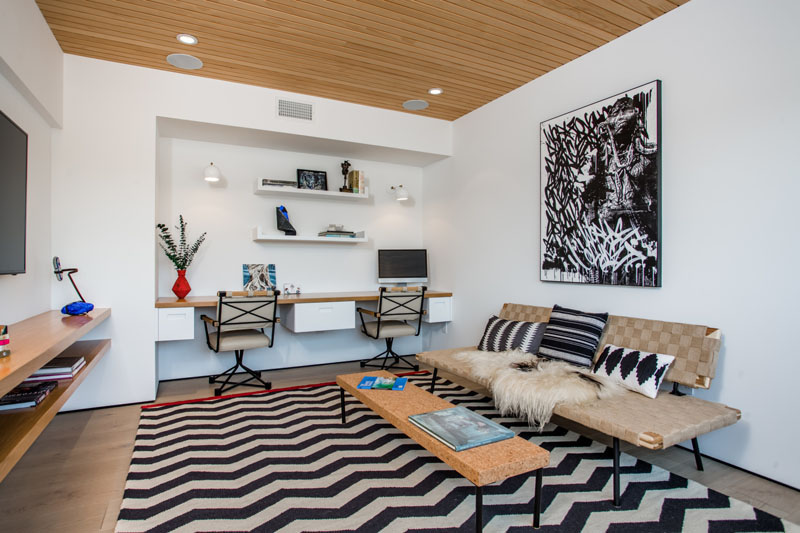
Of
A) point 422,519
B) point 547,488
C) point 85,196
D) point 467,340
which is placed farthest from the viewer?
point 467,340

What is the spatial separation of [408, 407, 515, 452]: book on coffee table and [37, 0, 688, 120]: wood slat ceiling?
233 centimetres

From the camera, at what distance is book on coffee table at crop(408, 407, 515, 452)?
180 centimetres

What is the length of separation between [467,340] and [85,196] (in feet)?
11.7

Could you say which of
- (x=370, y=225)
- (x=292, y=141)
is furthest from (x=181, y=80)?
(x=370, y=225)

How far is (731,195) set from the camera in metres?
2.43

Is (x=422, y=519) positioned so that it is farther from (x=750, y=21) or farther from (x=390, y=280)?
(x=390, y=280)

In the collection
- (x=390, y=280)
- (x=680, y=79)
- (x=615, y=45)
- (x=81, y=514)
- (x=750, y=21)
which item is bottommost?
(x=81, y=514)

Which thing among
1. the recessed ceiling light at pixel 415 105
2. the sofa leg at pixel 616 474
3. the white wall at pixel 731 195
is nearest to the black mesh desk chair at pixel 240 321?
the recessed ceiling light at pixel 415 105

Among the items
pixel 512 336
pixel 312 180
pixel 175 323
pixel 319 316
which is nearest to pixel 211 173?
pixel 312 180

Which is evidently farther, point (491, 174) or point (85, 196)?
point (491, 174)

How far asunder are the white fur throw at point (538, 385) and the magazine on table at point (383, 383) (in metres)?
Result: 0.54

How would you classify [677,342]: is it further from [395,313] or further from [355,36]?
[355,36]

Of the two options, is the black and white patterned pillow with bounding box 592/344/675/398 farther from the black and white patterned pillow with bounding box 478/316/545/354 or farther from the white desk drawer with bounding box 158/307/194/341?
the white desk drawer with bounding box 158/307/194/341

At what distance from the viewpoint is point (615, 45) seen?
307cm
